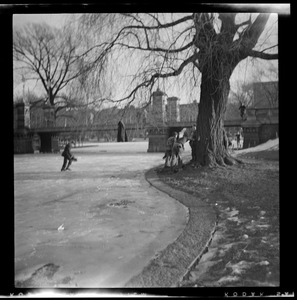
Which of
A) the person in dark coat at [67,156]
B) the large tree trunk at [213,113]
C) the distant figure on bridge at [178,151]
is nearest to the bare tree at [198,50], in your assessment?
the large tree trunk at [213,113]

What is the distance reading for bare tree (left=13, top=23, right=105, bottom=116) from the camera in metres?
1.95

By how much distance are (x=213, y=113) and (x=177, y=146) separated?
42 centimetres

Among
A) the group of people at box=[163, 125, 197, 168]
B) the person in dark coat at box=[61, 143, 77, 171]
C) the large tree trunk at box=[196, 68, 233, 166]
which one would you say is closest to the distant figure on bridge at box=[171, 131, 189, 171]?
the group of people at box=[163, 125, 197, 168]

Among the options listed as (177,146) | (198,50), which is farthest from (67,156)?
(198,50)

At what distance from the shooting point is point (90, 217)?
1866 mm

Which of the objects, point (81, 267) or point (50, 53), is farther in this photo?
point (50, 53)

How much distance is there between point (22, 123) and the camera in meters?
1.96

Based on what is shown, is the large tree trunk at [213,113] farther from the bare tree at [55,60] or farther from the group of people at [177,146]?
the bare tree at [55,60]

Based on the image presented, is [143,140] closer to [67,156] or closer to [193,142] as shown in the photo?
[193,142]

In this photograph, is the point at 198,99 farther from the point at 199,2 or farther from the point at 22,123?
the point at 22,123

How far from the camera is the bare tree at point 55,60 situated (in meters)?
1.95
